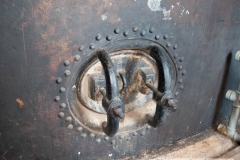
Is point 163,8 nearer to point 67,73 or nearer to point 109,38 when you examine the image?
point 109,38

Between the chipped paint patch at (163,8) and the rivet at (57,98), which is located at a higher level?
the chipped paint patch at (163,8)

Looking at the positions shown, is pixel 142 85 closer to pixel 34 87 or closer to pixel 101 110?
pixel 101 110

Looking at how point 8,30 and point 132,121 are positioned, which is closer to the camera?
point 8,30

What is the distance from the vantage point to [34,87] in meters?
0.67

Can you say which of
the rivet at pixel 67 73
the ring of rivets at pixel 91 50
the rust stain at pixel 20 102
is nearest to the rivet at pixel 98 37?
the ring of rivets at pixel 91 50

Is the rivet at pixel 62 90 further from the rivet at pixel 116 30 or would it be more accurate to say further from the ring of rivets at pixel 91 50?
the rivet at pixel 116 30

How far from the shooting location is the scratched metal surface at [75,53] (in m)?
0.61

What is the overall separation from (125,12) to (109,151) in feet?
1.50

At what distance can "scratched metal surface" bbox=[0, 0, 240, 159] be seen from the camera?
0.61 meters

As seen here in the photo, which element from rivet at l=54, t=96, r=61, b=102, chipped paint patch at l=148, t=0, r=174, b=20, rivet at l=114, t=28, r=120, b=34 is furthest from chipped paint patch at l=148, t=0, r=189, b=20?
rivet at l=54, t=96, r=61, b=102

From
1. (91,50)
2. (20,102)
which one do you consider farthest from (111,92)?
(20,102)

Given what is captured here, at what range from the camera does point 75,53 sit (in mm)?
683

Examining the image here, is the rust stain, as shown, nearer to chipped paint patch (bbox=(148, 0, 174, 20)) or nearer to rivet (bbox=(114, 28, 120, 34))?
rivet (bbox=(114, 28, 120, 34))

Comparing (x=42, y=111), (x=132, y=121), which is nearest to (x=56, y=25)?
(x=42, y=111)
